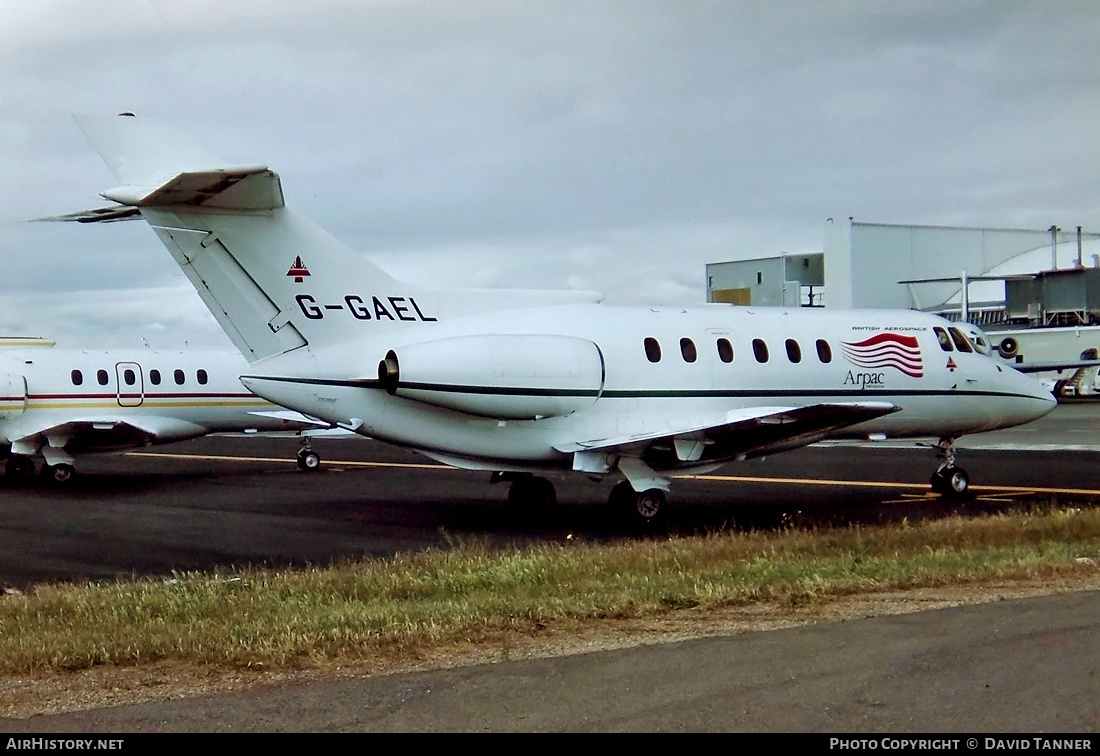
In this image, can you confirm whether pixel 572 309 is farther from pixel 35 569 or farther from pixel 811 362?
pixel 35 569

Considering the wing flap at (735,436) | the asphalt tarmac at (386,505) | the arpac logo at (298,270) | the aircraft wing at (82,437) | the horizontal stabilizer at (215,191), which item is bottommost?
the asphalt tarmac at (386,505)

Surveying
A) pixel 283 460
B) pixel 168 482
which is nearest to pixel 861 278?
pixel 283 460

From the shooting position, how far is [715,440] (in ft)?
56.9

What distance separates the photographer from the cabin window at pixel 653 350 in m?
18.1

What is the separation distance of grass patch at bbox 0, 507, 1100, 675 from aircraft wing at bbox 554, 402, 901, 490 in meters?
1.99

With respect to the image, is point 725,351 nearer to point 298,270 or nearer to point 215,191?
point 298,270

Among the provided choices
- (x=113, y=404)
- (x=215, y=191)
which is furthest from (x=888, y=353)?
(x=113, y=404)

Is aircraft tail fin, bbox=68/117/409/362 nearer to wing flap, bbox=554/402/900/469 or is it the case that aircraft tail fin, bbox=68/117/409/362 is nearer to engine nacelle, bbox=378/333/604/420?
engine nacelle, bbox=378/333/604/420

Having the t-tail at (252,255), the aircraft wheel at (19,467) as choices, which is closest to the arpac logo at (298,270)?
the t-tail at (252,255)

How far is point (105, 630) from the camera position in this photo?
32.1 ft

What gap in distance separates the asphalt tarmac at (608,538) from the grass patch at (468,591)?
126cm

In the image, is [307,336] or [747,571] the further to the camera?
[307,336]

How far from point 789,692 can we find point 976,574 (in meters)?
5.15

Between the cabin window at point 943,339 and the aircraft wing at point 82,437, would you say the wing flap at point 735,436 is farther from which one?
the aircraft wing at point 82,437
